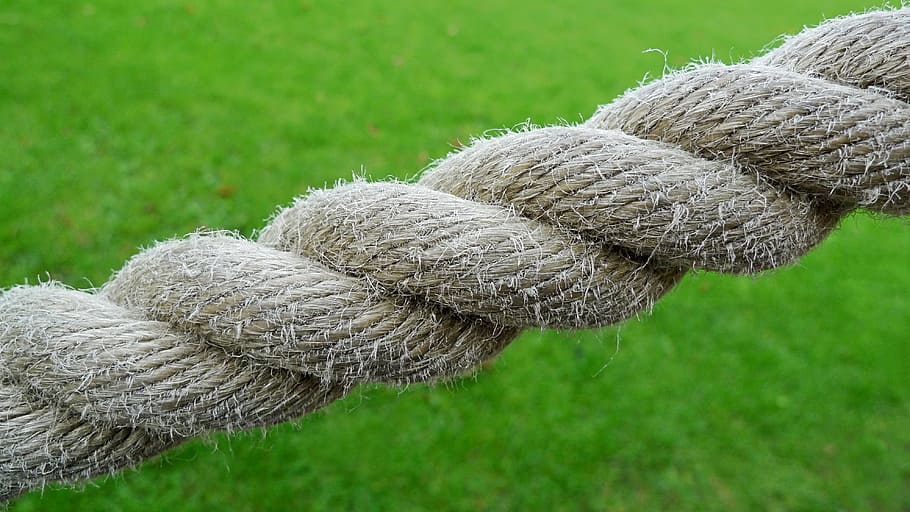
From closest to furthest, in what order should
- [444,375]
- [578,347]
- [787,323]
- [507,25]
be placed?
[444,375] < [578,347] < [787,323] < [507,25]

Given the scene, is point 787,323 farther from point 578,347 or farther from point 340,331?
point 340,331

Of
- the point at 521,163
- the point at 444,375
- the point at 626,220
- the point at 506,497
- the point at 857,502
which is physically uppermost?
the point at 521,163

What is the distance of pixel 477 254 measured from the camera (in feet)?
2.98

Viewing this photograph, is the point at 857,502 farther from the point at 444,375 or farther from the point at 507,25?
the point at 507,25

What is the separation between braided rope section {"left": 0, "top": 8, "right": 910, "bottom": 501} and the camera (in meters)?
0.90

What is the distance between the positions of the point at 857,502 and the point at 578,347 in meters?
1.30

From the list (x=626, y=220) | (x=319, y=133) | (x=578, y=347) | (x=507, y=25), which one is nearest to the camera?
(x=626, y=220)

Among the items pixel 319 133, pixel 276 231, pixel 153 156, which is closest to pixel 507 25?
pixel 319 133

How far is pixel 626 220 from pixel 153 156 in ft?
10.6

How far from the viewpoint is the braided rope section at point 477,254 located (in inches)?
35.3

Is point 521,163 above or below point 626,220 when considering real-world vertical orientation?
above

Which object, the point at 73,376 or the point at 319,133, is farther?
the point at 319,133

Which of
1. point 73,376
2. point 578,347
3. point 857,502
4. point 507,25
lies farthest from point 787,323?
point 507,25

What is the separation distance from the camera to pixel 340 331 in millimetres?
930
